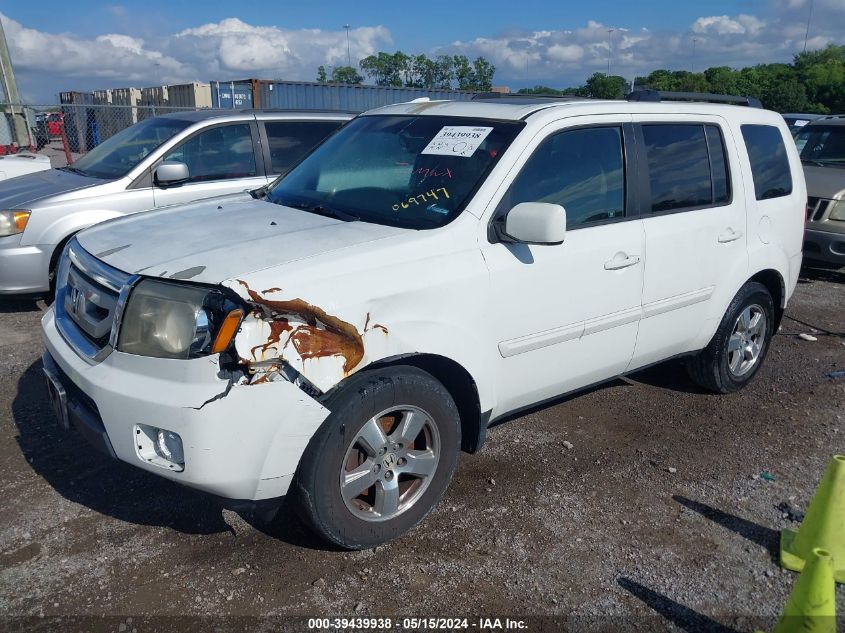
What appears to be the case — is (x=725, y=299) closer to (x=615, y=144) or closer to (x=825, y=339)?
(x=615, y=144)

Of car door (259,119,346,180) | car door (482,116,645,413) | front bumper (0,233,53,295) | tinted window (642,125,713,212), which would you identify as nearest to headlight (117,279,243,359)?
Answer: car door (482,116,645,413)

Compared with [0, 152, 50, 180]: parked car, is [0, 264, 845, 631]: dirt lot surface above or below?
below

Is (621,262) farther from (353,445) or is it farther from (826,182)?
(826,182)

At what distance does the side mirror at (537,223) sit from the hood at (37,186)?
473cm

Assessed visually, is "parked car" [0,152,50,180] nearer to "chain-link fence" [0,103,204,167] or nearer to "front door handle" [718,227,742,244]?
"chain-link fence" [0,103,204,167]

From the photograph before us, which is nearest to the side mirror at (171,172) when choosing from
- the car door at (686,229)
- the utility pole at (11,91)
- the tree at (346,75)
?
the car door at (686,229)

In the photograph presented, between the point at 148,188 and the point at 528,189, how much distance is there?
14.3ft

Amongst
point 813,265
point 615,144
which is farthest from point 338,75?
point 615,144

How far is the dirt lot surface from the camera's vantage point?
2.88m

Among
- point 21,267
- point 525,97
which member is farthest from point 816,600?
point 21,267

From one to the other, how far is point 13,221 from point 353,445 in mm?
4614

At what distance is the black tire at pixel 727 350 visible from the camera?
477 cm

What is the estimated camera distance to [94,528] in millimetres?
3322

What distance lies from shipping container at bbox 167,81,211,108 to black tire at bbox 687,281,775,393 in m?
19.9
